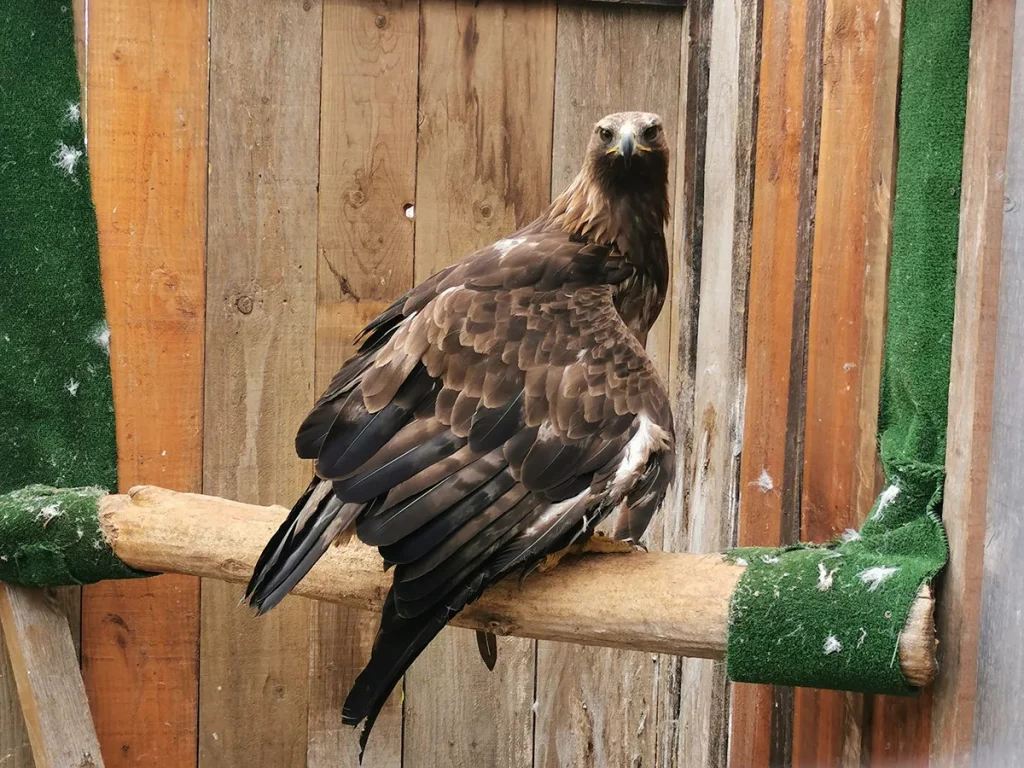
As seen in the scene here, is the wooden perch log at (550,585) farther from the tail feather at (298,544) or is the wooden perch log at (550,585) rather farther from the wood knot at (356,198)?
the wood knot at (356,198)

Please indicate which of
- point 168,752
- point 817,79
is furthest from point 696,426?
point 168,752

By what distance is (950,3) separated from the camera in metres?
1.84

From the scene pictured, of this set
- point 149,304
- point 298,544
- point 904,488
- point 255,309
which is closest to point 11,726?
point 149,304

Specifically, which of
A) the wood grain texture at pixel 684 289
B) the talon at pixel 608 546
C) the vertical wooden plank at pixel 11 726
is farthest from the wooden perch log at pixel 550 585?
the wood grain texture at pixel 684 289

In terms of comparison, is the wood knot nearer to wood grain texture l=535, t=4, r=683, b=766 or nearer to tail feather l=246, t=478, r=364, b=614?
wood grain texture l=535, t=4, r=683, b=766

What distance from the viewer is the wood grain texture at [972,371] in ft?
5.65

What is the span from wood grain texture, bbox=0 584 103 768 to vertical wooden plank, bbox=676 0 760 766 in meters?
1.54

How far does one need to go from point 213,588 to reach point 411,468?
1.18 meters

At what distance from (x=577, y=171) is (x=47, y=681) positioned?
1.89 metres

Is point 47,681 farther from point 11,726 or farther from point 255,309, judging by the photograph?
point 255,309

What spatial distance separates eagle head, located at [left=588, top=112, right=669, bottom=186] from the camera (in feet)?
8.32

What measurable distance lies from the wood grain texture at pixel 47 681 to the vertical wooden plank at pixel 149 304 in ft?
0.57

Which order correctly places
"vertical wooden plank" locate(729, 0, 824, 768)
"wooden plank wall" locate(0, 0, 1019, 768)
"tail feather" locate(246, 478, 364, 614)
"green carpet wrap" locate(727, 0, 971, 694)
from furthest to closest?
"wooden plank wall" locate(0, 0, 1019, 768), "vertical wooden plank" locate(729, 0, 824, 768), "tail feather" locate(246, 478, 364, 614), "green carpet wrap" locate(727, 0, 971, 694)

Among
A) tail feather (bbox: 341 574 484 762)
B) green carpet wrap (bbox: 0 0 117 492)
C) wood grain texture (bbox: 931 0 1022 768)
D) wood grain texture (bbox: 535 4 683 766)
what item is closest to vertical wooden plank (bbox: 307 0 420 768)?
wood grain texture (bbox: 535 4 683 766)
